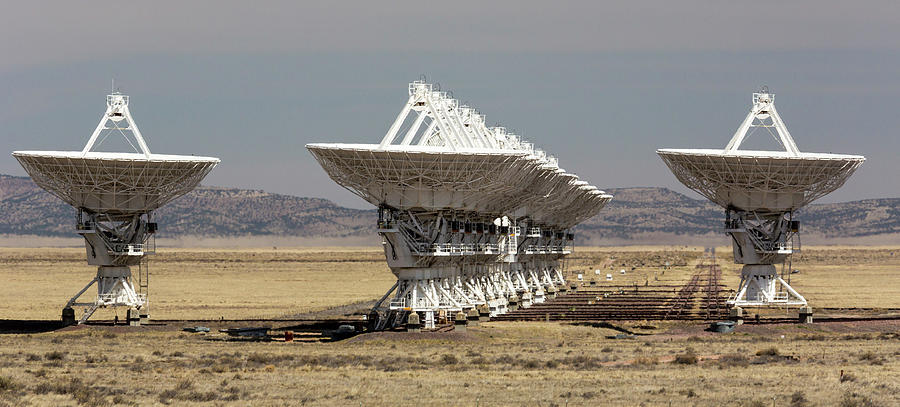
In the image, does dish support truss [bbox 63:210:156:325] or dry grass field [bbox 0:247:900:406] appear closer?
dry grass field [bbox 0:247:900:406]

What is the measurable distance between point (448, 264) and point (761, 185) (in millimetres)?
15375

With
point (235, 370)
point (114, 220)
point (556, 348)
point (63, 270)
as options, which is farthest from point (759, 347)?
point (63, 270)

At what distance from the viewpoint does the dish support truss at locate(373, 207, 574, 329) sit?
61.8 m

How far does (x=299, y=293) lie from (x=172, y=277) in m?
34.1

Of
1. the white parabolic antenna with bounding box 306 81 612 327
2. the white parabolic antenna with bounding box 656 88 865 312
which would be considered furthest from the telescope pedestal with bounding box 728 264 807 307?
the white parabolic antenna with bounding box 306 81 612 327

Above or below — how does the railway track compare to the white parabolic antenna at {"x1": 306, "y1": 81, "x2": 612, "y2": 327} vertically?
below

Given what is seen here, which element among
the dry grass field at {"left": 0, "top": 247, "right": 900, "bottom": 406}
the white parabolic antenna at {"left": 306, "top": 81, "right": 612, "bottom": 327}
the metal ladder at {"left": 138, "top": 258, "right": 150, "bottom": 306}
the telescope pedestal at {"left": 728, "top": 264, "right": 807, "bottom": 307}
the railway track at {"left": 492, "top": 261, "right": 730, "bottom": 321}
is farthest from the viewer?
the railway track at {"left": 492, "top": 261, "right": 730, "bottom": 321}

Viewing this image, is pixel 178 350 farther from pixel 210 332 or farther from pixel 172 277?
pixel 172 277

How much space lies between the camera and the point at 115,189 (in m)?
63.1

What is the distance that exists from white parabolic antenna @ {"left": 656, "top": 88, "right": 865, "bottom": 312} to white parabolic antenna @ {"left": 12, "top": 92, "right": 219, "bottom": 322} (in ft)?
75.8

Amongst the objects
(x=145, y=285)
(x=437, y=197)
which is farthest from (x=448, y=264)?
(x=145, y=285)

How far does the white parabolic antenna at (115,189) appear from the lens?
6197 cm

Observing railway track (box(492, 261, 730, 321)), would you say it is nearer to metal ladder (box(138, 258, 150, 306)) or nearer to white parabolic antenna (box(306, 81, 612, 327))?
white parabolic antenna (box(306, 81, 612, 327))

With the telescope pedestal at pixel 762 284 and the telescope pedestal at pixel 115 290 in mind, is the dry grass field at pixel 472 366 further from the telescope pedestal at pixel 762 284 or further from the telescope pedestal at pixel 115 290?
the telescope pedestal at pixel 762 284
